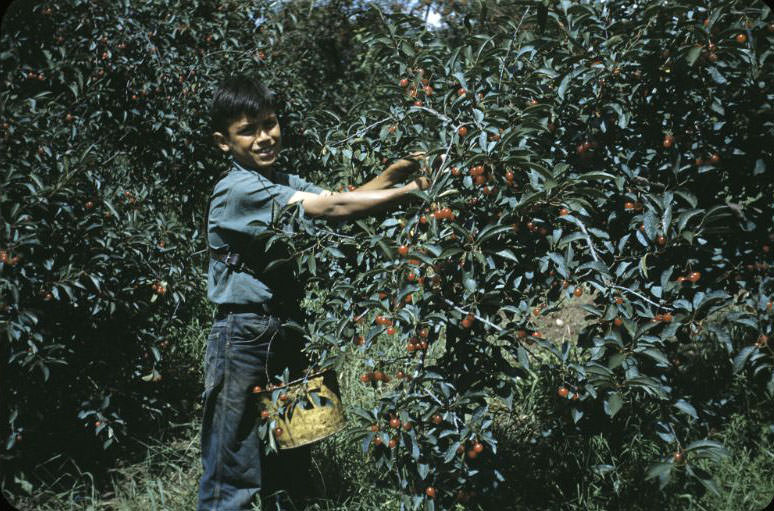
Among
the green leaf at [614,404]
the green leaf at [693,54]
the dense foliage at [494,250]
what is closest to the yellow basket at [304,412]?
the dense foliage at [494,250]

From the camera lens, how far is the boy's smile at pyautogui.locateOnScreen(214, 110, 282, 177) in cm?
221

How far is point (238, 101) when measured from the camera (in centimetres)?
220

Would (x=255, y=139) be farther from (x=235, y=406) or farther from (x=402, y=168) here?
(x=235, y=406)

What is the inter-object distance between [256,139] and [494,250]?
108 cm

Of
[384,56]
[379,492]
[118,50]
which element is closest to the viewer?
[384,56]

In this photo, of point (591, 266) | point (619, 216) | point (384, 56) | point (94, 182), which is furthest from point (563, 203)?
point (94, 182)

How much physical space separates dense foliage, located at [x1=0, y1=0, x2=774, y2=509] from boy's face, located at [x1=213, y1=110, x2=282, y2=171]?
237 millimetres

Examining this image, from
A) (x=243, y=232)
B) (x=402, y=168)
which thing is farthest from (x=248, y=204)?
(x=402, y=168)

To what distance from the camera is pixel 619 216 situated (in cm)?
200

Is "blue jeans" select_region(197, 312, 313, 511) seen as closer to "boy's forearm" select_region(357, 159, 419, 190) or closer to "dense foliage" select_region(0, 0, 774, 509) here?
"dense foliage" select_region(0, 0, 774, 509)

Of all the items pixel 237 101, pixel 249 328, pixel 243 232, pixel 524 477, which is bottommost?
pixel 524 477

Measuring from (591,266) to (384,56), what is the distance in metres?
1.13

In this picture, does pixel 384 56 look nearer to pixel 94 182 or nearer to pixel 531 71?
pixel 531 71

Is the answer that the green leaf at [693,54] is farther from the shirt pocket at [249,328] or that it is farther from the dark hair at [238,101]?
the shirt pocket at [249,328]
